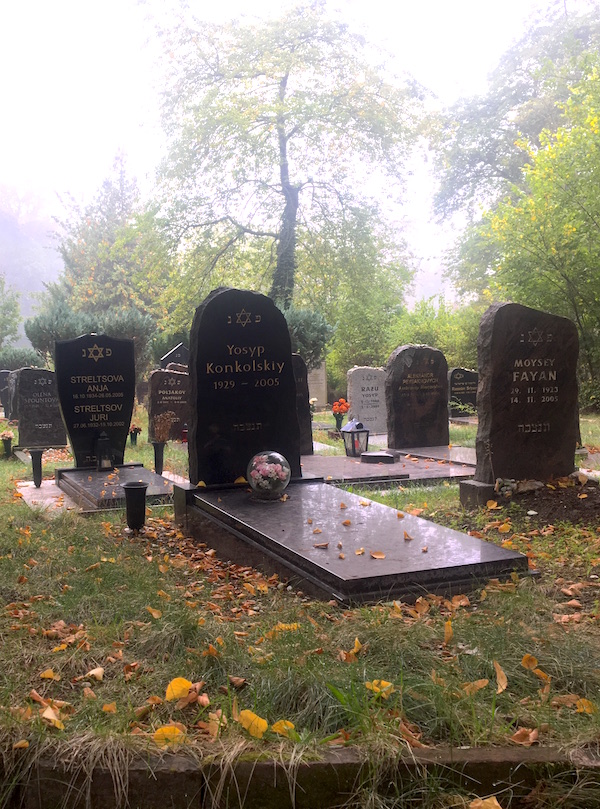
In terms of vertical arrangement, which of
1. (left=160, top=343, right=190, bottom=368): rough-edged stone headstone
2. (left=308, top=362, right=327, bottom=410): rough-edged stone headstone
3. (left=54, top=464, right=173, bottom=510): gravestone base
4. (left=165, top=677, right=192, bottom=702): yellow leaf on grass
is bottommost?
(left=54, top=464, right=173, bottom=510): gravestone base

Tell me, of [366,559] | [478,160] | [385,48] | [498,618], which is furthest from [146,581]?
[478,160]

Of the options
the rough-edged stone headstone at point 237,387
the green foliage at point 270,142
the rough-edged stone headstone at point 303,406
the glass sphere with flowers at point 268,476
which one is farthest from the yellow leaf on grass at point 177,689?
the green foliage at point 270,142

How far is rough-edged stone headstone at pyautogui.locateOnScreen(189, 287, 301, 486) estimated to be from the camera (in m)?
7.38

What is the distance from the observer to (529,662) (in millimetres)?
3010

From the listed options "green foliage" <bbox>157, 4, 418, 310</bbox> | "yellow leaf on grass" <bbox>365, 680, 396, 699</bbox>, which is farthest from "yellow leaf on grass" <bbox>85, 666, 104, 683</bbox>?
"green foliage" <bbox>157, 4, 418, 310</bbox>

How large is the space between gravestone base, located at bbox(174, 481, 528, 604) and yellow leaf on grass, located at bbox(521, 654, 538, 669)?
4.41ft

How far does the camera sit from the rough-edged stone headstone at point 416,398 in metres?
12.8

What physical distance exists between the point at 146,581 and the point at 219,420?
2890mm

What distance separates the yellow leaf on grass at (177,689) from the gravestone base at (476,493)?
516 cm

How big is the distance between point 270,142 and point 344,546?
2421 cm

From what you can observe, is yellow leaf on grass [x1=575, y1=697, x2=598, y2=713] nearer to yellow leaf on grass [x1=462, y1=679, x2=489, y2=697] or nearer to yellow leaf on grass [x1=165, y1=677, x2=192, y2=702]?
yellow leaf on grass [x1=462, y1=679, x2=489, y2=697]

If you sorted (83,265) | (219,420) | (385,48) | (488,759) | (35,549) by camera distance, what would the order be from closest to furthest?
(488,759) < (35,549) < (219,420) < (385,48) < (83,265)

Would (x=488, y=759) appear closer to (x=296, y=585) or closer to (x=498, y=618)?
(x=498, y=618)

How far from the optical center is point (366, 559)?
4.68 meters
